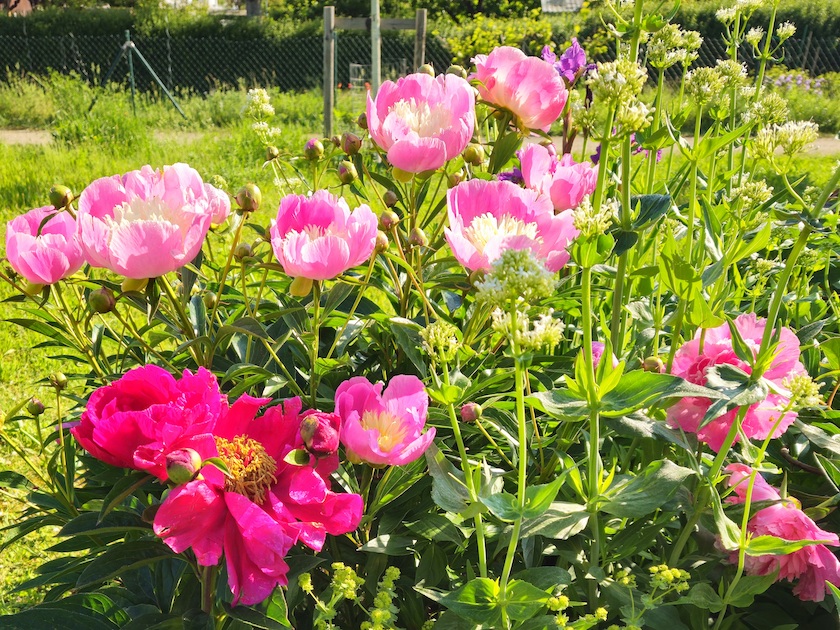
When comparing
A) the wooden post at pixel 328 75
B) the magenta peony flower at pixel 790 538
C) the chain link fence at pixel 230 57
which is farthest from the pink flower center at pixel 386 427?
the chain link fence at pixel 230 57

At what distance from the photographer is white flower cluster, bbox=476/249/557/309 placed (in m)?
0.60

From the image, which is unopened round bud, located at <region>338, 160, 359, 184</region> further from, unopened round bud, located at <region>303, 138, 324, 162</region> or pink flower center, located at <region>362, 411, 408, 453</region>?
pink flower center, located at <region>362, 411, 408, 453</region>

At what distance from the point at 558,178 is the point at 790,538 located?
48cm

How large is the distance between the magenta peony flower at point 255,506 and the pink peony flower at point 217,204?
0.23 metres

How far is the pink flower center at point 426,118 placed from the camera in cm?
94

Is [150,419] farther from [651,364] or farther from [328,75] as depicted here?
[328,75]

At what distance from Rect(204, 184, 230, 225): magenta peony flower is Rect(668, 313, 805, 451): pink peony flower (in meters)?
0.52

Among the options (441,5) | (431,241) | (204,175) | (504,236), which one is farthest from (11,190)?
(441,5)

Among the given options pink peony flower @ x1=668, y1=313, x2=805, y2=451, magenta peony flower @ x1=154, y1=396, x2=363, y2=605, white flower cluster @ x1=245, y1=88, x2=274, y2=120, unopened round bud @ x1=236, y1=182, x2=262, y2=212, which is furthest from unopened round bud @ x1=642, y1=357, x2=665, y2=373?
white flower cluster @ x1=245, y1=88, x2=274, y2=120

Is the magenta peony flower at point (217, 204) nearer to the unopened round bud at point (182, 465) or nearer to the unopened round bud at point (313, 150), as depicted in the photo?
the unopened round bud at point (313, 150)

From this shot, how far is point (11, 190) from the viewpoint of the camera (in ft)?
15.2

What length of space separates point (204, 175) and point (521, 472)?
4.88 metres

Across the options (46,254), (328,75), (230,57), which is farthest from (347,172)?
(230,57)

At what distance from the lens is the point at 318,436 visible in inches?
26.9
